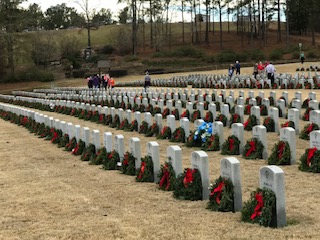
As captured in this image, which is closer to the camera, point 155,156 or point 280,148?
point 155,156

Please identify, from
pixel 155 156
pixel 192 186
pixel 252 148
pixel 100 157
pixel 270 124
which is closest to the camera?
pixel 192 186

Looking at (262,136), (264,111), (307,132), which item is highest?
(264,111)

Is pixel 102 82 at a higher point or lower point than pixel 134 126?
higher

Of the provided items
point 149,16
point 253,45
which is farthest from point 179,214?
point 149,16

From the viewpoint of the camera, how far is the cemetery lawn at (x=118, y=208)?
6297 mm

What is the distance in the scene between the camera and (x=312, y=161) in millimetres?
9453

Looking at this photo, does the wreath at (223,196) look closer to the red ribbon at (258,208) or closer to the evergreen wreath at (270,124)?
the red ribbon at (258,208)

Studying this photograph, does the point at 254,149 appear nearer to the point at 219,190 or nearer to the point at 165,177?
the point at 165,177

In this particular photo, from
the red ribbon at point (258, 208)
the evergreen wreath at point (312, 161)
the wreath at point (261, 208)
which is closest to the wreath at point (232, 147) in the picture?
the evergreen wreath at point (312, 161)

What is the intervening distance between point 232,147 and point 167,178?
3232 mm

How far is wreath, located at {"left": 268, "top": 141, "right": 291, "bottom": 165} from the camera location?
10.2 m

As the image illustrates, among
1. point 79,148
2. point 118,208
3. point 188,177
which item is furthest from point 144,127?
point 118,208

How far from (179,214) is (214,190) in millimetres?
634

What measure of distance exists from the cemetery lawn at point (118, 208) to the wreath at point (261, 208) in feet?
0.41
